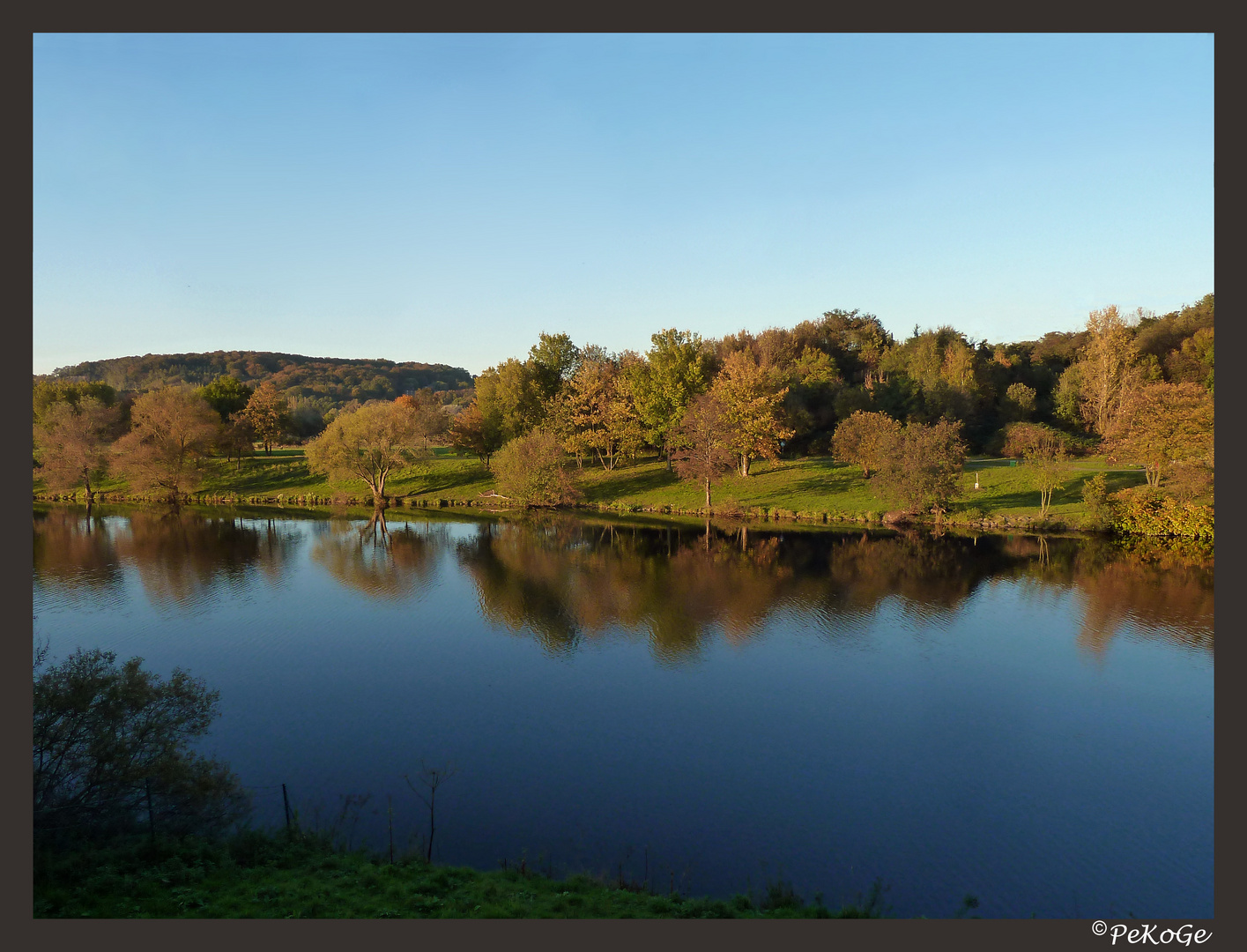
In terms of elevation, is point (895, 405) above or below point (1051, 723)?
above

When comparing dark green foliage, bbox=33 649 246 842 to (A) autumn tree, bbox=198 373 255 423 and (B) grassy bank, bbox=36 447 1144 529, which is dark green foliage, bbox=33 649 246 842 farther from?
(A) autumn tree, bbox=198 373 255 423

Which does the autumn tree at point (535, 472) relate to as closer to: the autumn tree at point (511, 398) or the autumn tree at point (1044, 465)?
the autumn tree at point (511, 398)

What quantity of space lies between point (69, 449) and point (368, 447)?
23.4 meters

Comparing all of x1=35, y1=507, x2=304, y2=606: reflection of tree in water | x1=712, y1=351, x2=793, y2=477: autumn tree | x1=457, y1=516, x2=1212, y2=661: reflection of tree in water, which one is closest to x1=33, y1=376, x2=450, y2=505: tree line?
x1=35, y1=507, x2=304, y2=606: reflection of tree in water

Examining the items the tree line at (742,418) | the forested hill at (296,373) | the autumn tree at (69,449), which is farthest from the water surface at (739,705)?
the forested hill at (296,373)

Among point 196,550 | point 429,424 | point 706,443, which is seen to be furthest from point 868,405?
point 196,550

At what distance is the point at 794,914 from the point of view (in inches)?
392

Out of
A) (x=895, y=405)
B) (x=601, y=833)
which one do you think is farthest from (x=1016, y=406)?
(x=601, y=833)

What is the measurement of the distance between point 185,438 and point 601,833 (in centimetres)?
5872

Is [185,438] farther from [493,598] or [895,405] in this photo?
[895,405]

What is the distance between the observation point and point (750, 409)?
5434 cm

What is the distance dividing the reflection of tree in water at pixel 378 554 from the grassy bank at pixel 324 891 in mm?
18591

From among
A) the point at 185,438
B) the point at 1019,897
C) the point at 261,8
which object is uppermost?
the point at 261,8

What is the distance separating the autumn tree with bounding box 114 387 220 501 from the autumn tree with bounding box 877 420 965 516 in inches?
2039
